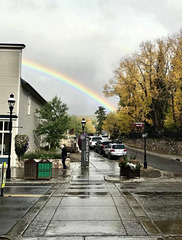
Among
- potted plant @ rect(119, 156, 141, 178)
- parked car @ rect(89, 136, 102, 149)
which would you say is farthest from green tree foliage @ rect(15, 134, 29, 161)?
parked car @ rect(89, 136, 102, 149)

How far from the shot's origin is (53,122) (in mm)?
24453

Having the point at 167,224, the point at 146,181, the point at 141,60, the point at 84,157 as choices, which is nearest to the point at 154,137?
the point at 141,60

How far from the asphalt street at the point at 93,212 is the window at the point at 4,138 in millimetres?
8772

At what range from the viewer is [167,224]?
615cm

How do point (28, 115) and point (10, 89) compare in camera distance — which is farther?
point (28, 115)

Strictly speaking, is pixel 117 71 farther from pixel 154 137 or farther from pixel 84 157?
pixel 84 157

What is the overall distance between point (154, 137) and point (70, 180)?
27543mm

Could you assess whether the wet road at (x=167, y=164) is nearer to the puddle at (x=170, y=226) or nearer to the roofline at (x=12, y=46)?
the puddle at (x=170, y=226)

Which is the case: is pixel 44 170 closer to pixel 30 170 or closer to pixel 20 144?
pixel 30 170

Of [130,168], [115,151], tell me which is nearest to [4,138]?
[130,168]

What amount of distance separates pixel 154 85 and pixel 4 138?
24.6 metres

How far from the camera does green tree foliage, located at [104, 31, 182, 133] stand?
105 feet

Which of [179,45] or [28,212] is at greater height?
[179,45]

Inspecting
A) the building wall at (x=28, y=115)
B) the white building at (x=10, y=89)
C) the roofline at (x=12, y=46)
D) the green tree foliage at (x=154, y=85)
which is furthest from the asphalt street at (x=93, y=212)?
the green tree foliage at (x=154, y=85)
